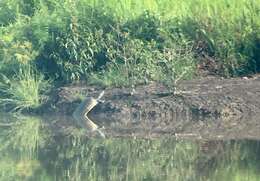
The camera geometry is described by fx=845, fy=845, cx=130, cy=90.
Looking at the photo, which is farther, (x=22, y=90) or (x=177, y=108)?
(x=22, y=90)

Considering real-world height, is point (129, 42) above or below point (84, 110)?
above

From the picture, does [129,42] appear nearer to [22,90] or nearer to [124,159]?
[22,90]

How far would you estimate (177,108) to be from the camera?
600 inches

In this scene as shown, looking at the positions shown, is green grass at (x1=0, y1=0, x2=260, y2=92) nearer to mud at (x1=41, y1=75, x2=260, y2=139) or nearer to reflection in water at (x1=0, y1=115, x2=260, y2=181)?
mud at (x1=41, y1=75, x2=260, y2=139)

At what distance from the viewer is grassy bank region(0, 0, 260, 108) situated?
1652 cm

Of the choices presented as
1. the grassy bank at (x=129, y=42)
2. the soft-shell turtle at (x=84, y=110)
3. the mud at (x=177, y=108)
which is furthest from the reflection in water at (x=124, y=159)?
the grassy bank at (x=129, y=42)

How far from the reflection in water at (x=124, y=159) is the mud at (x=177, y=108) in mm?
859

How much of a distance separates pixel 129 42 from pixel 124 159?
4988 mm

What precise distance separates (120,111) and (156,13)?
2.61 meters

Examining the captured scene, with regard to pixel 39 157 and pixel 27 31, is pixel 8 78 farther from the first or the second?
pixel 39 157

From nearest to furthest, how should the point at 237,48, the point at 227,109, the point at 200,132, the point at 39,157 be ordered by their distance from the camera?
the point at 39,157 < the point at 200,132 < the point at 227,109 < the point at 237,48

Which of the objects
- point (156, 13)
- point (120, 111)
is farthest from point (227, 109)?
point (156, 13)

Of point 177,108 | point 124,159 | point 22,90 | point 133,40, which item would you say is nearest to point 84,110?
point 22,90

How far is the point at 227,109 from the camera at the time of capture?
1501 cm
